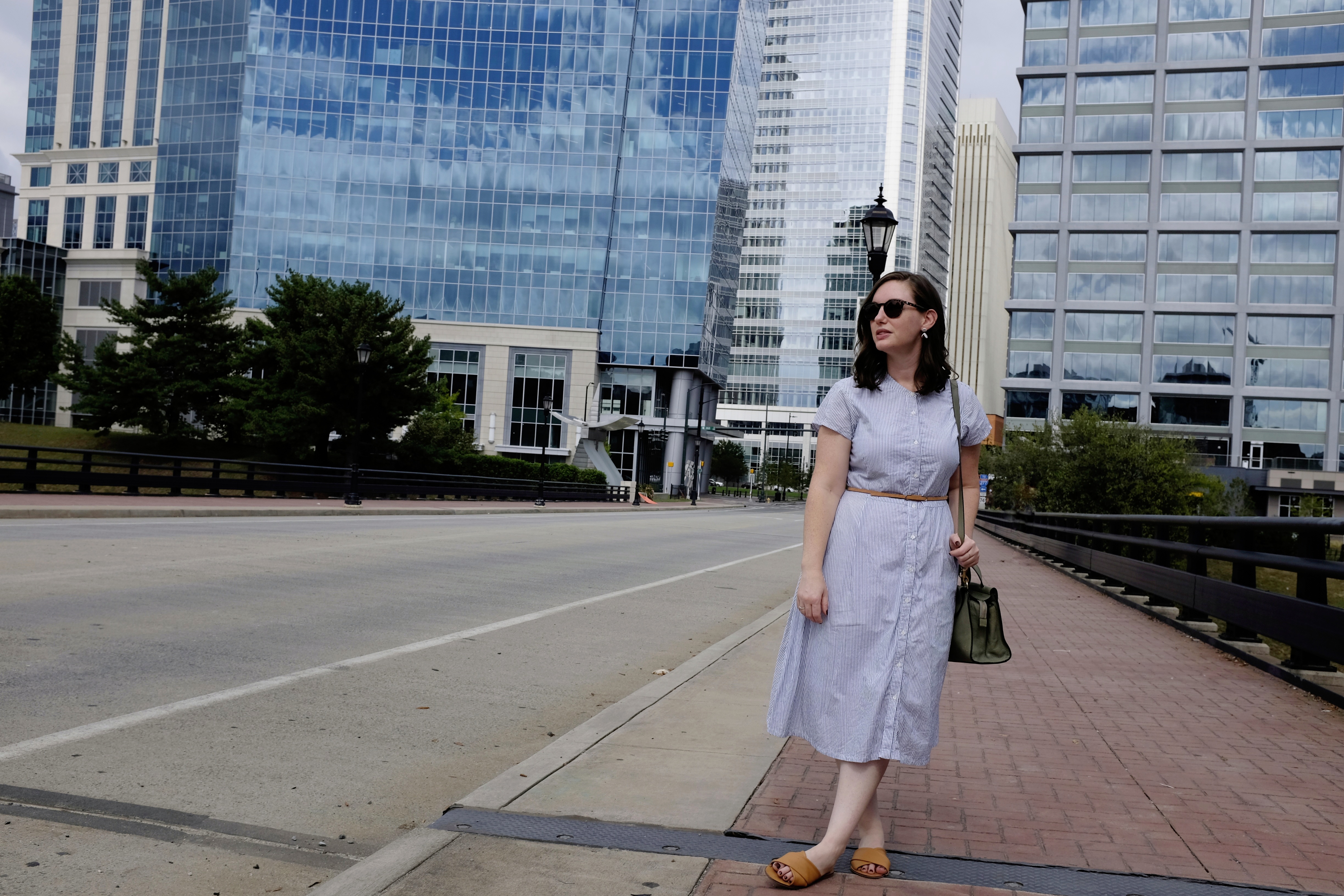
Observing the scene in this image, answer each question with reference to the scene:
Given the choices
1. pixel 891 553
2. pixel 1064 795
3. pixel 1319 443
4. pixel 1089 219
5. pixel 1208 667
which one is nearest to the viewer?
pixel 891 553

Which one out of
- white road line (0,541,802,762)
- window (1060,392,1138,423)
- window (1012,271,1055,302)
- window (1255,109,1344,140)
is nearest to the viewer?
white road line (0,541,802,762)

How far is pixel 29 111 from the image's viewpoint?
97875 millimetres

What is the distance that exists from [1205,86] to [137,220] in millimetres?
80569

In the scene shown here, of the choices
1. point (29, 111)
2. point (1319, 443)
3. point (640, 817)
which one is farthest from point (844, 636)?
point (29, 111)

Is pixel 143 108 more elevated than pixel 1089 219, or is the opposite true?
pixel 143 108

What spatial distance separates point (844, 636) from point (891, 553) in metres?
0.31

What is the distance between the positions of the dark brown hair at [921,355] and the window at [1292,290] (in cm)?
8190

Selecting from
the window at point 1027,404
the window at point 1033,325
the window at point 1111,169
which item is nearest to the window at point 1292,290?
A: the window at point 1111,169

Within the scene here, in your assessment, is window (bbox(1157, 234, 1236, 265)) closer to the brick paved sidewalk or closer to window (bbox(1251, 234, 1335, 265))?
window (bbox(1251, 234, 1335, 265))

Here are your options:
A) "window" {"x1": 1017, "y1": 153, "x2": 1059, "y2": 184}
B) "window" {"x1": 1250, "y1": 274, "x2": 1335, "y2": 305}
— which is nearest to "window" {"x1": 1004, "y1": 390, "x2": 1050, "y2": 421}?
"window" {"x1": 1250, "y1": 274, "x2": 1335, "y2": 305}

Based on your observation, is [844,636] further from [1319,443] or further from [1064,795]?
[1319,443]

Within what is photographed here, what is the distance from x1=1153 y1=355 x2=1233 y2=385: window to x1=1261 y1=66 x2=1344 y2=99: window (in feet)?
58.5

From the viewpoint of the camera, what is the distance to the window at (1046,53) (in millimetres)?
81312

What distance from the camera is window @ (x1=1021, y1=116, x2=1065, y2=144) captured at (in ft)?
266
